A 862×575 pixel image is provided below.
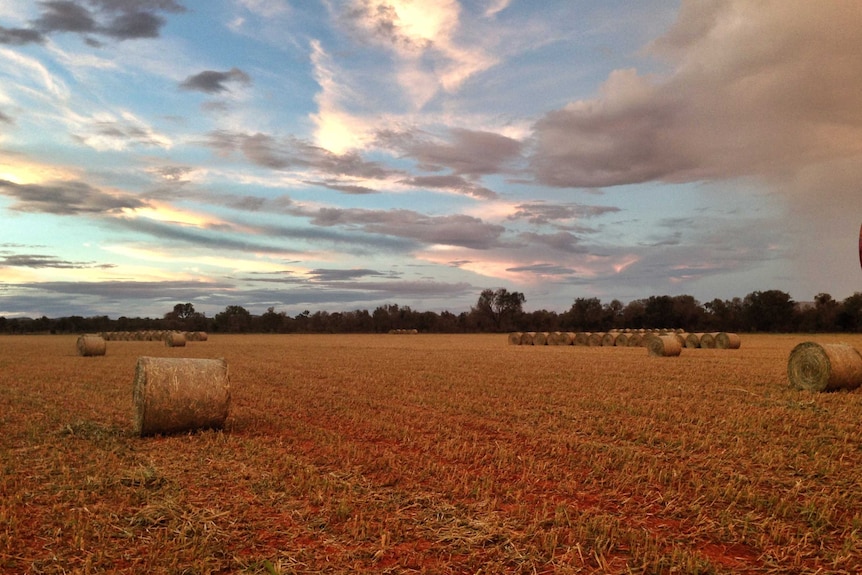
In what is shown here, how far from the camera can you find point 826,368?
13.3 meters

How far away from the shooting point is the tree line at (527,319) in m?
66.4

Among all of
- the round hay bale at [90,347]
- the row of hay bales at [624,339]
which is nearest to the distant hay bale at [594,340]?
the row of hay bales at [624,339]

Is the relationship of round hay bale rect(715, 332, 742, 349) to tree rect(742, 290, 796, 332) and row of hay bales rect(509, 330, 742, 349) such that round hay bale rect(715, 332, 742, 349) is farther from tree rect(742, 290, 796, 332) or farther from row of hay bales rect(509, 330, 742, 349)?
tree rect(742, 290, 796, 332)

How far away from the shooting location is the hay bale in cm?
866

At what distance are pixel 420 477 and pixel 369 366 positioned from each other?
13970 millimetres

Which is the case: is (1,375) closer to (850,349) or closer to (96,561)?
(96,561)

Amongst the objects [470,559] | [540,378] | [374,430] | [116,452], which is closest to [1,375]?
[116,452]

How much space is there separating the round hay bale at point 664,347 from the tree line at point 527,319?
47.4m

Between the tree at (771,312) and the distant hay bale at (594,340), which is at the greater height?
the tree at (771,312)

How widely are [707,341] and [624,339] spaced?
482cm

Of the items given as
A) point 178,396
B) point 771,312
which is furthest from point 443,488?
point 771,312

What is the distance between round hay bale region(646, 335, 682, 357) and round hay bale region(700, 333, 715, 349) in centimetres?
802

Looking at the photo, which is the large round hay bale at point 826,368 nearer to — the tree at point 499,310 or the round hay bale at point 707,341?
the round hay bale at point 707,341

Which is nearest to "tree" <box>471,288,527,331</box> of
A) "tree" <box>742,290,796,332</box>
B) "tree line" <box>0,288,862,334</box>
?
"tree line" <box>0,288,862,334</box>
